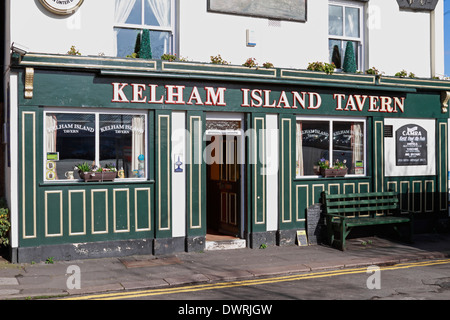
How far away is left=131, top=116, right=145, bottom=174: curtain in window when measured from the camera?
1134 centimetres

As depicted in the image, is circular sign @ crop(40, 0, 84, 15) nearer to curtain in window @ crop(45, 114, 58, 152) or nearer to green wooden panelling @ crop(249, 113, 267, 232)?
curtain in window @ crop(45, 114, 58, 152)

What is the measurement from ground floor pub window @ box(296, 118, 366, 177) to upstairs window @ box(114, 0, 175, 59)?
364cm

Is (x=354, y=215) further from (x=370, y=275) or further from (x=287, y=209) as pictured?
(x=370, y=275)

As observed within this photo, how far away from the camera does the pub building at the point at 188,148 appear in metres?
10.4

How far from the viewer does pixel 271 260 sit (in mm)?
10828

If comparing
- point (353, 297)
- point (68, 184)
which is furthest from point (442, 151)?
point (68, 184)

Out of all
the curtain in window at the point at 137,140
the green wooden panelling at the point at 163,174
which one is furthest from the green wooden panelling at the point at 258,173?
the curtain in window at the point at 137,140

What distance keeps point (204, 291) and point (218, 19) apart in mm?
6254

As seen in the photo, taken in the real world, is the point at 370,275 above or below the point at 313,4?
below

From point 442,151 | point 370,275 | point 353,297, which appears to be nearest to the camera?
point 353,297

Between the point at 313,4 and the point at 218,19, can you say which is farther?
the point at 313,4

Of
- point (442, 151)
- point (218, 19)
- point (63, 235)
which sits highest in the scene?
point (218, 19)

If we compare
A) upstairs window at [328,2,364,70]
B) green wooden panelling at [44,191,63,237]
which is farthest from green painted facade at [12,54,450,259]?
upstairs window at [328,2,364,70]

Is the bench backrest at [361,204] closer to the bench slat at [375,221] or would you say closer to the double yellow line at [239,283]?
the bench slat at [375,221]
